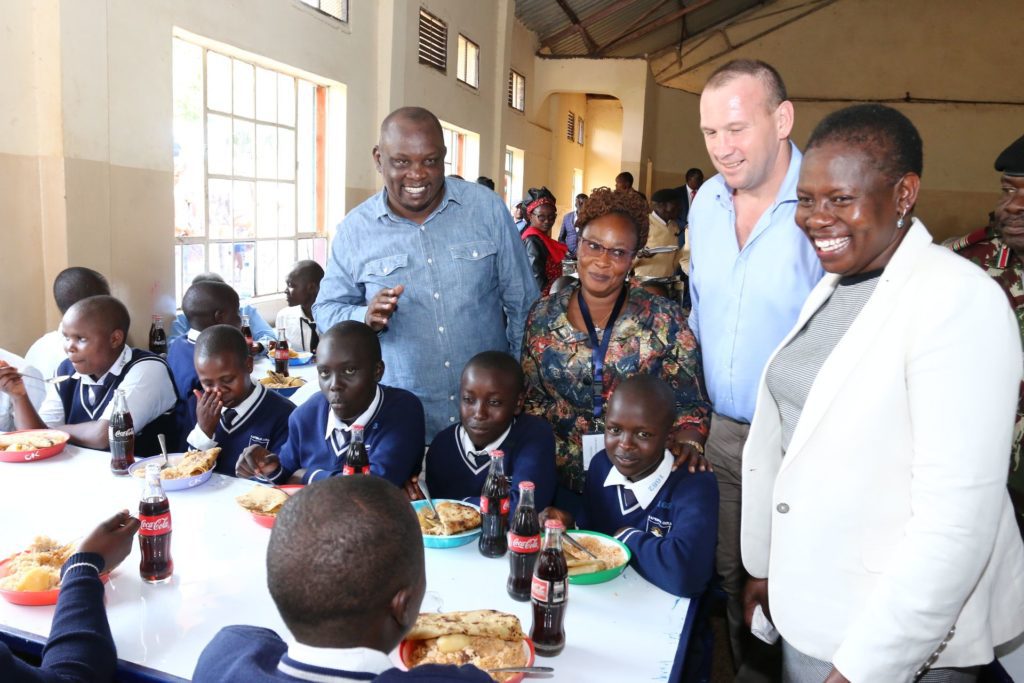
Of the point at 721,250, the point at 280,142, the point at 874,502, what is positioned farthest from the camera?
the point at 280,142

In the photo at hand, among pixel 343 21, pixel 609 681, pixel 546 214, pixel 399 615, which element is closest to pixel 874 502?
pixel 609 681

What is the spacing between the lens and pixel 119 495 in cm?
237

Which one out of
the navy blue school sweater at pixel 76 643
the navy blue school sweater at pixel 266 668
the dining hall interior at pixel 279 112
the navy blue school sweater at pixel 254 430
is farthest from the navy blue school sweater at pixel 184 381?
the navy blue school sweater at pixel 266 668

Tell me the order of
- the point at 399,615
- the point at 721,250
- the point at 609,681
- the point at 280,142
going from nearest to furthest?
the point at 399,615 → the point at 609,681 → the point at 721,250 → the point at 280,142

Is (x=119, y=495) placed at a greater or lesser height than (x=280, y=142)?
lesser

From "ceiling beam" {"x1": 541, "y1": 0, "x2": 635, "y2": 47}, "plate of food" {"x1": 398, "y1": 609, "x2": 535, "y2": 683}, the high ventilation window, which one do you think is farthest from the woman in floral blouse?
"ceiling beam" {"x1": 541, "y1": 0, "x2": 635, "y2": 47}

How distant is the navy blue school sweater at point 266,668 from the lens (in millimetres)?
1130

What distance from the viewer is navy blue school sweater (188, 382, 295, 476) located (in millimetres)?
2842

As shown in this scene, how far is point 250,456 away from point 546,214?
4752 mm

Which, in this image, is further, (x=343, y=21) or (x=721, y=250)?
(x=343, y=21)

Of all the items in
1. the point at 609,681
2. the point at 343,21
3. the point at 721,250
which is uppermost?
the point at 343,21

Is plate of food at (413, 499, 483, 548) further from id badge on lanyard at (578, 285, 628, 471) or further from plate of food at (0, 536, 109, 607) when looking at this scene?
plate of food at (0, 536, 109, 607)

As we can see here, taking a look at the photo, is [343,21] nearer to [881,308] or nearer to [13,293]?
[13,293]

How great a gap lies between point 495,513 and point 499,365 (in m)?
0.56
